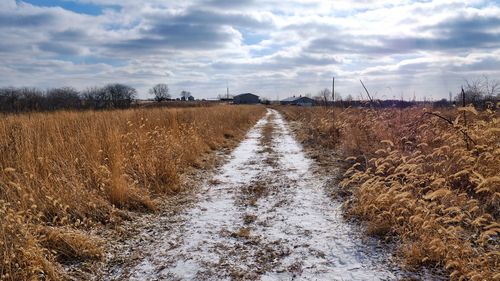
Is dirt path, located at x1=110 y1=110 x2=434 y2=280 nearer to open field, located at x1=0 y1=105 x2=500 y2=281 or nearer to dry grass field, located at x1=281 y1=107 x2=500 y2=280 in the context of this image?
open field, located at x1=0 y1=105 x2=500 y2=281

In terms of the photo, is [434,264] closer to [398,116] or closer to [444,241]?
[444,241]

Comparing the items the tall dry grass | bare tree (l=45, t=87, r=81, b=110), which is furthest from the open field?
bare tree (l=45, t=87, r=81, b=110)

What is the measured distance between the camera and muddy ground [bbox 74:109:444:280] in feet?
12.1

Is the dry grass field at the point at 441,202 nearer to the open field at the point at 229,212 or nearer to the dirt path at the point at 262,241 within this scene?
the open field at the point at 229,212

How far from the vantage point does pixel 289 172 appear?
27.4 feet

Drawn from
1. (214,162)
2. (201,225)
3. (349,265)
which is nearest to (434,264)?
(349,265)

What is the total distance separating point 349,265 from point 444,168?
8.84 feet

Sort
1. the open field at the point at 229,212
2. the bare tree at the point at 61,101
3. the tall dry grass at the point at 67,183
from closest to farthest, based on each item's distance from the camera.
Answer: the tall dry grass at the point at 67,183 → the open field at the point at 229,212 → the bare tree at the point at 61,101

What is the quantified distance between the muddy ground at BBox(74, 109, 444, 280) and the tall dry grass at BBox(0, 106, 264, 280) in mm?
446

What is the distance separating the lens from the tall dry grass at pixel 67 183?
11.2 feet

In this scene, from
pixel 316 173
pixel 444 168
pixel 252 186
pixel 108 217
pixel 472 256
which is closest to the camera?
pixel 472 256

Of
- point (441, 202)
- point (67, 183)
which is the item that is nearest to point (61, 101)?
point (67, 183)

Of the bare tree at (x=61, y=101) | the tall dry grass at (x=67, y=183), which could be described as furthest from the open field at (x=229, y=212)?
the bare tree at (x=61, y=101)

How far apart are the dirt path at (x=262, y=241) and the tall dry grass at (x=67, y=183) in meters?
0.75
